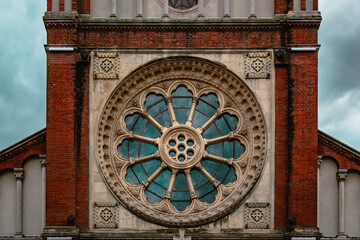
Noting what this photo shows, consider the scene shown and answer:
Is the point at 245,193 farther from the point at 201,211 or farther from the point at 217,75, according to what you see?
the point at 217,75

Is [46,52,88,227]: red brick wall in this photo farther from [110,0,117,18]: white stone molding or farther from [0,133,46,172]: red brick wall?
[110,0,117,18]: white stone molding

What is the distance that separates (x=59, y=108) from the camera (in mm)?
26422

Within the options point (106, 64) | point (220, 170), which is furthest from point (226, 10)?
point (220, 170)

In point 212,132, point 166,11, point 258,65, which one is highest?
point 166,11

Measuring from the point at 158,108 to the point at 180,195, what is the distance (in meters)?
2.86

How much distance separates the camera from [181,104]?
27453 mm

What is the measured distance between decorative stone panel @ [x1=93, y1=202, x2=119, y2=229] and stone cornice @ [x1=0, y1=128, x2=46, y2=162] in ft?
9.17

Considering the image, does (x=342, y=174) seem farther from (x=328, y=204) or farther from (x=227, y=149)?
(x=227, y=149)

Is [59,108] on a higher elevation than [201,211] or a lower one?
higher

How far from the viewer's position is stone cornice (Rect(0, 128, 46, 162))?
2684 cm

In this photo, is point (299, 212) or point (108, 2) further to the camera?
point (108, 2)

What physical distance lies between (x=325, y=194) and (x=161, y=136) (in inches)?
213

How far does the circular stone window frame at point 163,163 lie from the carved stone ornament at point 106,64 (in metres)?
0.47

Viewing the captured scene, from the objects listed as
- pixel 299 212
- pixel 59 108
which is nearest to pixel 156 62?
pixel 59 108
